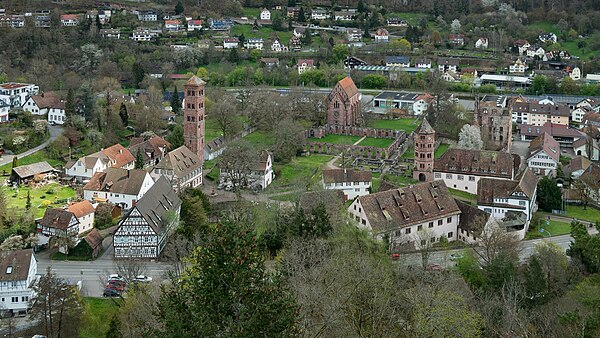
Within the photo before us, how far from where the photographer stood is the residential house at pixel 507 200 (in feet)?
132

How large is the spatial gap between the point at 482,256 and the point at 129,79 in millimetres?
50753

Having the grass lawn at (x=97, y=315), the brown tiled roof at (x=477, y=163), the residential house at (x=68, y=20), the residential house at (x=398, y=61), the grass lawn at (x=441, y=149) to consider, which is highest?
the residential house at (x=68, y=20)

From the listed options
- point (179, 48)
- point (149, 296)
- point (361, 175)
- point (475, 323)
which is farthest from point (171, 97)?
point (475, 323)

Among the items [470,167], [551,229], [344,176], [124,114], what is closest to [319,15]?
[124,114]

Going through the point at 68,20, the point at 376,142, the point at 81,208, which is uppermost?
the point at 68,20

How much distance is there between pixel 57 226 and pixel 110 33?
183 feet

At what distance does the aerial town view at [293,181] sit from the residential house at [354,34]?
44 centimetres

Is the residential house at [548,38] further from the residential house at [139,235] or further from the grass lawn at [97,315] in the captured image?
the grass lawn at [97,315]

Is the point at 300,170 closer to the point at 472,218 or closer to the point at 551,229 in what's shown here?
the point at 472,218

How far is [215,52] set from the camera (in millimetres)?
85750

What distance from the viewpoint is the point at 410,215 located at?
37.9 meters

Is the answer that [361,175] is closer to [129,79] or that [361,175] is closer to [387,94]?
[387,94]

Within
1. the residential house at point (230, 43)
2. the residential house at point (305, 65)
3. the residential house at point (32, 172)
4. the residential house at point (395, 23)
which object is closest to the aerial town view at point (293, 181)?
the residential house at point (32, 172)

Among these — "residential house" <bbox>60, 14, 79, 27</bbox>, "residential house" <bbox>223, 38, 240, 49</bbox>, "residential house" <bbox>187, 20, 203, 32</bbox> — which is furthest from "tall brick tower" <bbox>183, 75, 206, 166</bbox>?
"residential house" <bbox>60, 14, 79, 27</bbox>
